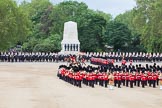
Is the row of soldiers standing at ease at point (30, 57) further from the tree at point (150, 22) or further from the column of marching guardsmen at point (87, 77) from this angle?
the column of marching guardsmen at point (87, 77)

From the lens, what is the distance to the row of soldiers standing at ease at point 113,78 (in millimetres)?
31094

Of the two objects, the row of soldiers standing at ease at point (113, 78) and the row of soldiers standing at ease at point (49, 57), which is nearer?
the row of soldiers standing at ease at point (113, 78)

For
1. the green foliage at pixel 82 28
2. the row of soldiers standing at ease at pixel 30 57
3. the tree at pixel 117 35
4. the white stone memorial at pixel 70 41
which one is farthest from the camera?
the tree at pixel 117 35

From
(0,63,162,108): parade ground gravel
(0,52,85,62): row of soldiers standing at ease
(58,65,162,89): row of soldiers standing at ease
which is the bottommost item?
(0,63,162,108): parade ground gravel

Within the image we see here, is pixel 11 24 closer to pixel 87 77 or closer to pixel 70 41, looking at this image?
pixel 70 41

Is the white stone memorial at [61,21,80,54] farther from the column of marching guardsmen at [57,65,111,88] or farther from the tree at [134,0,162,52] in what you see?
the column of marching guardsmen at [57,65,111,88]

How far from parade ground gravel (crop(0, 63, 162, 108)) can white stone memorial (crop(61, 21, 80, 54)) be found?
3541 centimetres

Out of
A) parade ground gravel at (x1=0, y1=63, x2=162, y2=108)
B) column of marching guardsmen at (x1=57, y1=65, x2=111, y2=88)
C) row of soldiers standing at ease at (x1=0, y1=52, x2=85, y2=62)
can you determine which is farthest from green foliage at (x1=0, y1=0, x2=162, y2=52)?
parade ground gravel at (x1=0, y1=63, x2=162, y2=108)

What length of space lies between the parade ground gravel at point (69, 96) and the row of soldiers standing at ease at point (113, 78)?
552mm

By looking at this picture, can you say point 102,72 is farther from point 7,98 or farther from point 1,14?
point 1,14

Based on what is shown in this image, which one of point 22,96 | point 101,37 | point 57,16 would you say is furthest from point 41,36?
point 22,96

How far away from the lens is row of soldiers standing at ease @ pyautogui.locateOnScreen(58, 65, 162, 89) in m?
31.1

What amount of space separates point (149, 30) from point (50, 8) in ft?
89.1

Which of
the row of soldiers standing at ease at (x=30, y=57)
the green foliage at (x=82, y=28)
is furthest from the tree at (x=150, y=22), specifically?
the row of soldiers standing at ease at (x=30, y=57)
